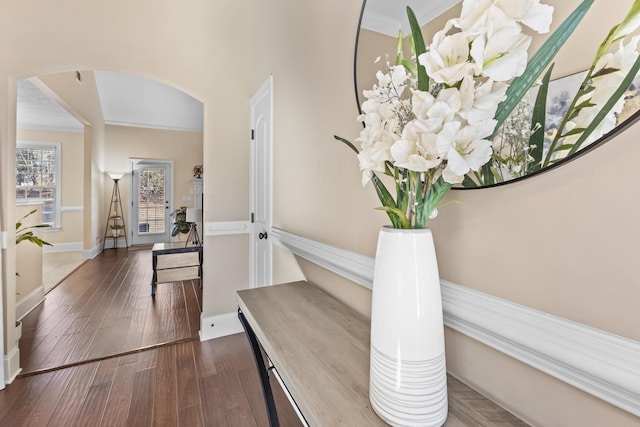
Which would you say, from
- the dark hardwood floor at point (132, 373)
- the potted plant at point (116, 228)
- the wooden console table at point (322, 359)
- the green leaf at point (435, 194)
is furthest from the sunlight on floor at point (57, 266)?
the green leaf at point (435, 194)

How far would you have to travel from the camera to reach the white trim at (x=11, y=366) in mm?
2000

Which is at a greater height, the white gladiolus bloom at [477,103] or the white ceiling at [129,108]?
the white ceiling at [129,108]

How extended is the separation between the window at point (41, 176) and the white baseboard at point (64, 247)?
448mm

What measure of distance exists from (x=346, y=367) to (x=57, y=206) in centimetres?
792

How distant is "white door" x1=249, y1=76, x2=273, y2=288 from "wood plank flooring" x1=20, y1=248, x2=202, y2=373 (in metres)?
0.98

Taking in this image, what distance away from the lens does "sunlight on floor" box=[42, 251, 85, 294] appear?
4188mm

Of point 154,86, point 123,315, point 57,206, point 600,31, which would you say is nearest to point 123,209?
point 57,206

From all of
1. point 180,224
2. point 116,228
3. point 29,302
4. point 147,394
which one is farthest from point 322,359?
point 116,228

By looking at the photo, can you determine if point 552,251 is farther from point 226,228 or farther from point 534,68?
point 226,228

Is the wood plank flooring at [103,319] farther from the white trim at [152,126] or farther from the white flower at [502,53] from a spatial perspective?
the white trim at [152,126]

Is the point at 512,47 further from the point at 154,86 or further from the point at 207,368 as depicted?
the point at 154,86

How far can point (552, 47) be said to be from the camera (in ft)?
1.72

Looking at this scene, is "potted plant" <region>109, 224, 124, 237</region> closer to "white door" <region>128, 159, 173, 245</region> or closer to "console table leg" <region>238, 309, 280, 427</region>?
"white door" <region>128, 159, 173, 245</region>

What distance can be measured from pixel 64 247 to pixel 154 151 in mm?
2800
